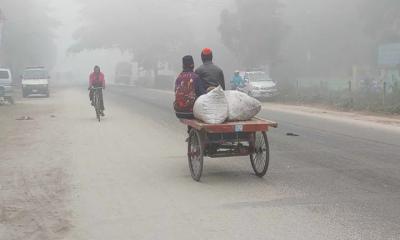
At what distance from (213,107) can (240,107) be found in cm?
46

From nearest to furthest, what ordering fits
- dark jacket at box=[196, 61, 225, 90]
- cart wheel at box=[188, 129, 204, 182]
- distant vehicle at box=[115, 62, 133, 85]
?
cart wheel at box=[188, 129, 204, 182] → dark jacket at box=[196, 61, 225, 90] → distant vehicle at box=[115, 62, 133, 85]

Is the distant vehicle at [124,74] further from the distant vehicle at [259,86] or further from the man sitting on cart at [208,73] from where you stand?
the man sitting on cart at [208,73]

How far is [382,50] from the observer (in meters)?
45.4

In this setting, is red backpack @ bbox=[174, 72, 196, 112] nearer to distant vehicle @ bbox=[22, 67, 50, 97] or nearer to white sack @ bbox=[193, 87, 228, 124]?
white sack @ bbox=[193, 87, 228, 124]

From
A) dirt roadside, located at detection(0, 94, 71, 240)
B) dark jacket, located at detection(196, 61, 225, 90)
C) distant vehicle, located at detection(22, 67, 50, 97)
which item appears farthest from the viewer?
distant vehicle, located at detection(22, 67, 50, 97)

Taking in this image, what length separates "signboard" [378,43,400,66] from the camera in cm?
4328

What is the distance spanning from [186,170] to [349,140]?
537 cm

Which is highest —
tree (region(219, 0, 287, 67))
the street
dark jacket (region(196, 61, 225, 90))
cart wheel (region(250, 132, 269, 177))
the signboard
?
tree (region(219, 0, 287, 67))

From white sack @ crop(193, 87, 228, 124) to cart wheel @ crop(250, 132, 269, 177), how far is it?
2.52ft

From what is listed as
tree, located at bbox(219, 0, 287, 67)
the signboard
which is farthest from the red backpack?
the signboard

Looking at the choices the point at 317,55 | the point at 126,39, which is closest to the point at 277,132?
the point at 317,55

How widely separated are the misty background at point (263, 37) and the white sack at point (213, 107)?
591 inches

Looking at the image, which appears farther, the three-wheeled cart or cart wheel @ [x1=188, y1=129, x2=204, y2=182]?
cart wheel @ [x1=188, y1=129, x2=204, y2=182]

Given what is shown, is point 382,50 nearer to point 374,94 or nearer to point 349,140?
point 374,94
